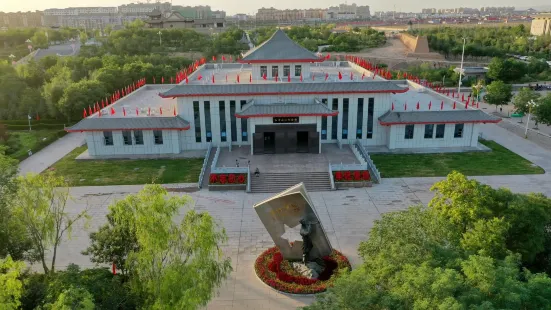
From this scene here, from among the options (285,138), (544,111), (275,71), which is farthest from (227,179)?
(544,111)

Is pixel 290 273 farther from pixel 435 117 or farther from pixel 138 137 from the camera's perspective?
pixel 435 117

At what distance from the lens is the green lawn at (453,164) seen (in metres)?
28.5

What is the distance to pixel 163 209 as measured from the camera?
41.4ft

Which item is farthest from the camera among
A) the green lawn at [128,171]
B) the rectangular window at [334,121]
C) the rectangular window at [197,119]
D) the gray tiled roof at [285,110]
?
the rectangular window at [334,121]

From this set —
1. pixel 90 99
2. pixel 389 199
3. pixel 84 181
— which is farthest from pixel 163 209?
pixel 90 99

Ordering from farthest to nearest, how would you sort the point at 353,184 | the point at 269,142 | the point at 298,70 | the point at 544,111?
the point at 544,111 < the point at 298,70 < the point at 269,142 < the point at 353,184

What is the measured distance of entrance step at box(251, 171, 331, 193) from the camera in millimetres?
26511

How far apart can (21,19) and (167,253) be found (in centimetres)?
20717

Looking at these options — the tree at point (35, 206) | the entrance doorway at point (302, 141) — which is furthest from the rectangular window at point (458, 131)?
the tree at point (35, 206)

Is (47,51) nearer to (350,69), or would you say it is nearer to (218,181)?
(350,69)

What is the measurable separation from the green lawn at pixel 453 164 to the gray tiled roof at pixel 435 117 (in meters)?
2.49

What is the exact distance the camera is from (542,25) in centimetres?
11388

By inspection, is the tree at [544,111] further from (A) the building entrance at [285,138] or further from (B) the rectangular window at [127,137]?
(B) the rectangular window at [127,137]

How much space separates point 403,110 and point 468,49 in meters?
64.3
